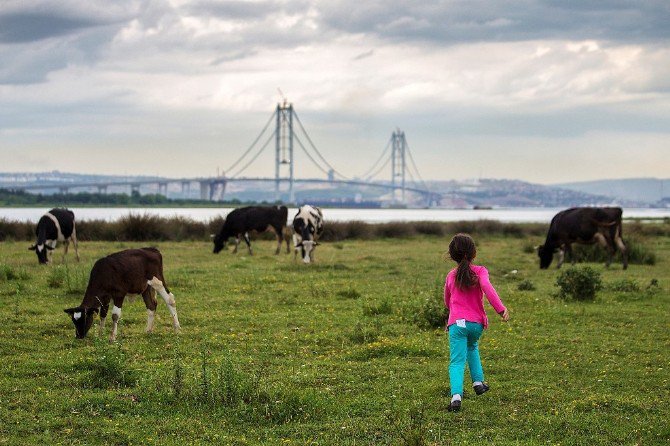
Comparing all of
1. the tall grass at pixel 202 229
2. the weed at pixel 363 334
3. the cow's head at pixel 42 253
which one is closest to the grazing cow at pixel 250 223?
the tall grass at pixel 202 229

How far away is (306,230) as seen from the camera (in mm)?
19891

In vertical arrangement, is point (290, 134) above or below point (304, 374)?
above

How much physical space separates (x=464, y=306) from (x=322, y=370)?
1776 mm

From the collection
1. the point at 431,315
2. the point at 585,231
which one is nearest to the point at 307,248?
the point at 585,231

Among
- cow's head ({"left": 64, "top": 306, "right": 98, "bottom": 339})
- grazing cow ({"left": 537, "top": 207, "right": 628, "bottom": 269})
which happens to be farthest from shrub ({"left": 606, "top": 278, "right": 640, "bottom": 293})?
cow's head ({"left": 64, "top": 306, "right": 98, "bottom": 339})

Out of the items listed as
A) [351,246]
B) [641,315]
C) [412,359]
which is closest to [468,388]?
[412,359]

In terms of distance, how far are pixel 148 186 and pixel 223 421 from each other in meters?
79.1

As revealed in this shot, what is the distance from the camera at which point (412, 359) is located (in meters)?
8.27

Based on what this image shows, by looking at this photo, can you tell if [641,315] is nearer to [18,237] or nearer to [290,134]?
[18,237]

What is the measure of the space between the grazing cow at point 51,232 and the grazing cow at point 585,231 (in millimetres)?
10768

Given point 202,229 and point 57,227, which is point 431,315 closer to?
point 57,227

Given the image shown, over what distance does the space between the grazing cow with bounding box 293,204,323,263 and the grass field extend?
5.24 metres

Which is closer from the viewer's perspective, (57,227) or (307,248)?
(57,227)

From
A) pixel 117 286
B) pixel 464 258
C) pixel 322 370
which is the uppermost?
pixel 464 258
